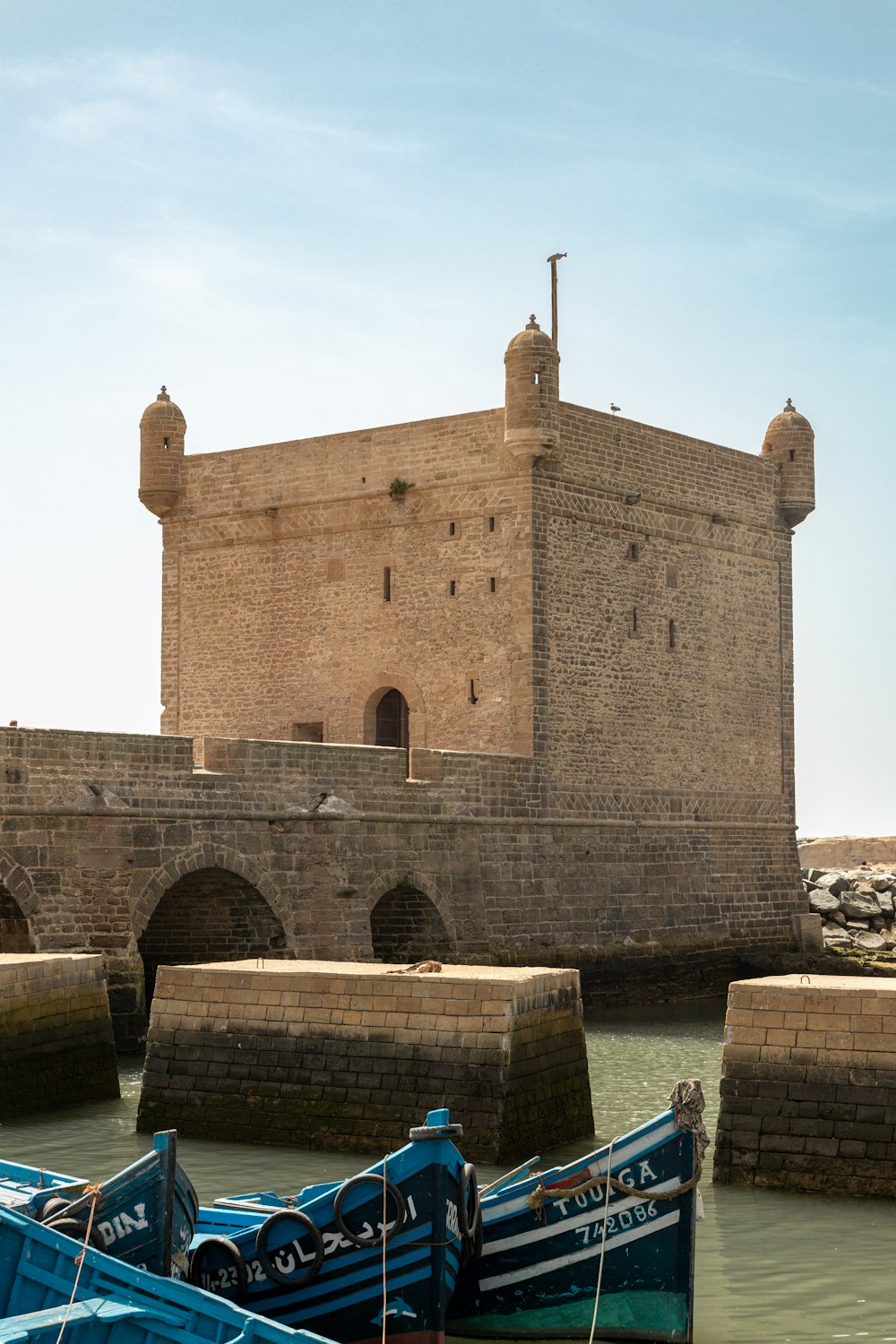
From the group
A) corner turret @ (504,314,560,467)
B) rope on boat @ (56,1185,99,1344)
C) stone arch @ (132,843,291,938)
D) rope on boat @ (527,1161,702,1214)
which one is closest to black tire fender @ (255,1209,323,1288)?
rope on boat @ (56,1185,99,1344)

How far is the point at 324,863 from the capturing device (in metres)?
22.6

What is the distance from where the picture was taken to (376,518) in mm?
28812

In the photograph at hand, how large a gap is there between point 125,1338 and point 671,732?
21858mm

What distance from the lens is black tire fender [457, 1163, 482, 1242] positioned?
32.7ft

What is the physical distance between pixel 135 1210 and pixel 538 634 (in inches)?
717

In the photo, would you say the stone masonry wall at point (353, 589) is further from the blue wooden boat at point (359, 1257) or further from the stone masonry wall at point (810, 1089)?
the blue wooden boat at point (359, 1257)

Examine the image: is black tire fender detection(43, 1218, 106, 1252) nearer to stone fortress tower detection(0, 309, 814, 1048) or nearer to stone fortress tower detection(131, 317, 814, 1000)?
stone fortress tower detection(0, 309, 814, 1048)

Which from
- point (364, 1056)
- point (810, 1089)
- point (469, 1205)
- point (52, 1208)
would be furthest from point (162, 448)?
point (52, 1208)

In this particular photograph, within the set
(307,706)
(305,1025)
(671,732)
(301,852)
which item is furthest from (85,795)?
(671,732)

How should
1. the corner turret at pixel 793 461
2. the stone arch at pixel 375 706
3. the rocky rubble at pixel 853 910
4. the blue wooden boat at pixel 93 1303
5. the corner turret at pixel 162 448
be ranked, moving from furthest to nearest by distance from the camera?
the rocky rubble at pixel 853 910, the corner turret at pixel 793 461, the corner turret at pixel 162 448, the stone arch at pixel 375 706, the blue wooden boat at pixel 93 1303

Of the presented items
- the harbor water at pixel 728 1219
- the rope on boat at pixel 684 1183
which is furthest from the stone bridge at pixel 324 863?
the rope on boat at pixel 684 1183

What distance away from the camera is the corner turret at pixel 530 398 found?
26672 millimetres

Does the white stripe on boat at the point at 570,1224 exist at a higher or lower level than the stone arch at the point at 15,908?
lower

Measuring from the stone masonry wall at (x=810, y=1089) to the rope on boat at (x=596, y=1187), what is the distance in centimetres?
295
